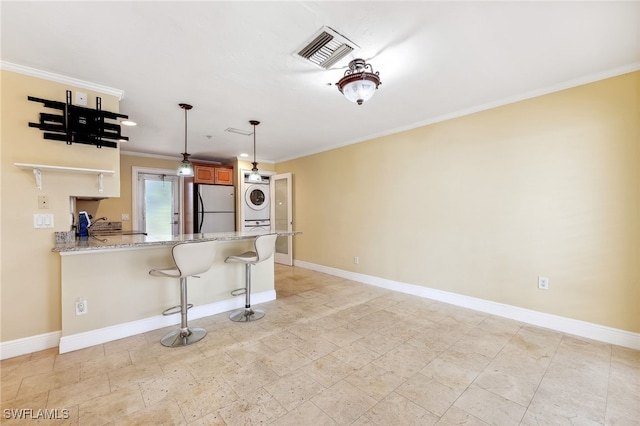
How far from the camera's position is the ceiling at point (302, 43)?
1.70 metres

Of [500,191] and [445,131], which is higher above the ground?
[445,131]

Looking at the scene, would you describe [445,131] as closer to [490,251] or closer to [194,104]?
[490,251]

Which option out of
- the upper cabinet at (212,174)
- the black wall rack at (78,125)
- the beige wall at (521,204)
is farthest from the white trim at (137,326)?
the upper cabinet at (212,174)

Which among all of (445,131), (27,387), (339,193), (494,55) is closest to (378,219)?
(339,193)

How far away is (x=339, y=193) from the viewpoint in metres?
5.07

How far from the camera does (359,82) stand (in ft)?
6.89

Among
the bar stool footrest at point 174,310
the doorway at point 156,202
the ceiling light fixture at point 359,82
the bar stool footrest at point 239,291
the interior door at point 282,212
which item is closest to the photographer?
the ceiling light fixture at point 359,82

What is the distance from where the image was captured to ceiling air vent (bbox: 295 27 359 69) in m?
1.92

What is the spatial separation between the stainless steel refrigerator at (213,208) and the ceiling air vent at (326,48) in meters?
4.26

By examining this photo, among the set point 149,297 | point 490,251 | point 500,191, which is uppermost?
point 500,191

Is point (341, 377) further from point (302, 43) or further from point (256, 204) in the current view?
point (256, 204)

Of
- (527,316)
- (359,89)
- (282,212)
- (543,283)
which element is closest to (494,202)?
(543,283)

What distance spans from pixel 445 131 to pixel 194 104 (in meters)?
3.16

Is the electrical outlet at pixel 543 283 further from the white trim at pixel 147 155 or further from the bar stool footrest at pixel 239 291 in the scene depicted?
the white trim at pixel 147 155
